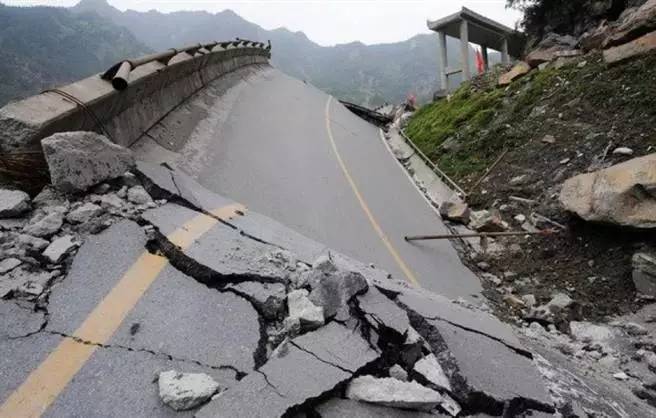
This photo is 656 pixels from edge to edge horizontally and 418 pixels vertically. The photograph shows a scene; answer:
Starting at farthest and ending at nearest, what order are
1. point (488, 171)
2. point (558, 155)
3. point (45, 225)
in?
point (488, 171) → point (558, 155) → point (45, 225)

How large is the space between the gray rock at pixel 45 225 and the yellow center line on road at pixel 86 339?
76cm

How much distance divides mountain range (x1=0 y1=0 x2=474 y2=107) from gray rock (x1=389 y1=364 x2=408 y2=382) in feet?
15.5

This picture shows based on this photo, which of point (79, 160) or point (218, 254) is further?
point (79, 160)

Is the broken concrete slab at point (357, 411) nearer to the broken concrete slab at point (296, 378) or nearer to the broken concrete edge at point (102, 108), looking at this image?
the broken concrete slab at point (296, 378)

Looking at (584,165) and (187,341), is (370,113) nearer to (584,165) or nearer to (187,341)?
(584,165)

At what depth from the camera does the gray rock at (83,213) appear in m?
3.81

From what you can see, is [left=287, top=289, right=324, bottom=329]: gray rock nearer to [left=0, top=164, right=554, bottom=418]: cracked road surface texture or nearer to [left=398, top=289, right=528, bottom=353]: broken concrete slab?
[left=0, top=164, right=554, bottom=418]: cracked road surface texture

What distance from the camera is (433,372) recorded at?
2.77 metres

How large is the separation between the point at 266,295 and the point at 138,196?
198cm

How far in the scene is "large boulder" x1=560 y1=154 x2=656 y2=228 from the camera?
618 cm

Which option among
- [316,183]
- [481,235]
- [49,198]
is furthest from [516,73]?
[49,198]

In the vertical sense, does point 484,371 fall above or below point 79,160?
below

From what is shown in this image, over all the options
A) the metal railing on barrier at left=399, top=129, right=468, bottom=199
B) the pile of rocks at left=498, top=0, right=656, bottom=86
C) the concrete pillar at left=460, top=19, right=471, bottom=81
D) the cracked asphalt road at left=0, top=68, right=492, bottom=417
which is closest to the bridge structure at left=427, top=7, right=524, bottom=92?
the concrete pillar at left=460, top=19, right=471, bottom=81

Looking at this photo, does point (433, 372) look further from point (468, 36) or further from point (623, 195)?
point (468, 36)
